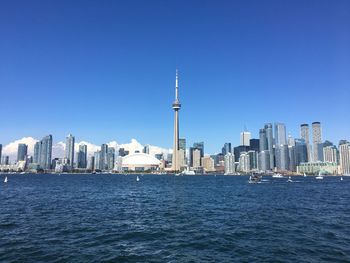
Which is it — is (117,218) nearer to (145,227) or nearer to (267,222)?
(145,227)

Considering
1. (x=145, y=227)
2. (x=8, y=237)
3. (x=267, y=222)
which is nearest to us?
(x=8, y=237)

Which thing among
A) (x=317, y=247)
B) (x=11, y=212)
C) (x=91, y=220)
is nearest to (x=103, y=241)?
(x=91, y=220)

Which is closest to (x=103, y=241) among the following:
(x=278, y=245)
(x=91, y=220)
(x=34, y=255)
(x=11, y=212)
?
(x=34, y=255)

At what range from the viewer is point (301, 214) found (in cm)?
4438

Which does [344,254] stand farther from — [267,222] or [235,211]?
[235,211]

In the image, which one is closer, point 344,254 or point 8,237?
point 344,254

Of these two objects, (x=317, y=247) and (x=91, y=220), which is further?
(x=91, y=220)

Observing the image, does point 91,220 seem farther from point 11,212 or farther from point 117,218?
point 11,212

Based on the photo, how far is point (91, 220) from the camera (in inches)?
1487

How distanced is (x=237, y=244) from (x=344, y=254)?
26.9ft

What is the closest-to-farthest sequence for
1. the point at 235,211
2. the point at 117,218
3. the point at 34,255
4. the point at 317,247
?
the point at 34,255
the point at 317,247
the point at 117,218
the point at 235,211

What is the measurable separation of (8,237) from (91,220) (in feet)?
35.8

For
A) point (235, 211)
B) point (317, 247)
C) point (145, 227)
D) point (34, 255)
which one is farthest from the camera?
point (235, 211)

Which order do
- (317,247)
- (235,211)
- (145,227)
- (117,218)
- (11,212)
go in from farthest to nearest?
(235,211) → (11,212) → (117,218) → (145,227) → (317,247)
